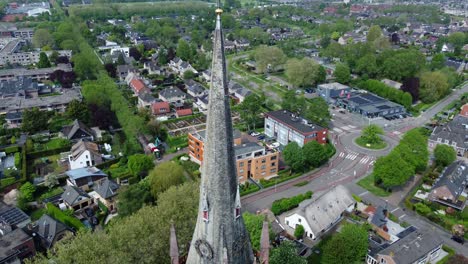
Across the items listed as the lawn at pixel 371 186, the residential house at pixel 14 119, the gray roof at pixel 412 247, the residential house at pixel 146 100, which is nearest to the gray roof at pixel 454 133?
the lawn at pixel 371 186

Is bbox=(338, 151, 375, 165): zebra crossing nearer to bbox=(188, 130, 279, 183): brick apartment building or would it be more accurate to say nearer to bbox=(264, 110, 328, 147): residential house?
bbox=(264, 110, 328, 147): residential house

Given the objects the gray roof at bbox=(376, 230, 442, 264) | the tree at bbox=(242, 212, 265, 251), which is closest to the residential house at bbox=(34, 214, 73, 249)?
the tree at bbox=(242, 212, 265, 251)

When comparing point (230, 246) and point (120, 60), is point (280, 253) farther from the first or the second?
point (120, 60)

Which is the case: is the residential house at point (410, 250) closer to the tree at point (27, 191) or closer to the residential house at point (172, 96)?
the tree at point (27, 191)

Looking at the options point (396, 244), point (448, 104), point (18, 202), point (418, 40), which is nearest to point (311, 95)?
point (448, 104)

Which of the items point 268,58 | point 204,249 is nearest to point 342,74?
point 268,58

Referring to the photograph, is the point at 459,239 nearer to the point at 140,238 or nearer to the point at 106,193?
the point at 140,238
